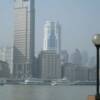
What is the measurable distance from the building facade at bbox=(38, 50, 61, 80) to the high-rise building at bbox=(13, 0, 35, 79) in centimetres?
273

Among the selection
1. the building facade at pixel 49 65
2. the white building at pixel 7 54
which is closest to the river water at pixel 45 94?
the building facade at pixel 49 65

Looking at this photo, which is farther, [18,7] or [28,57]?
[18,7]

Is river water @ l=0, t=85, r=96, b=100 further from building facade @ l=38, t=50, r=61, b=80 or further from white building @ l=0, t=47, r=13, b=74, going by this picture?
white building @ l=0, t=47, r=13, b=74

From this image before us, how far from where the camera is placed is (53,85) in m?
87.2

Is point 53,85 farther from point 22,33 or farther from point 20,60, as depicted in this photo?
point 22,33

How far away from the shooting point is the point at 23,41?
111750 millimetres

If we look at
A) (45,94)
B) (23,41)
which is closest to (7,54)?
(23,41)

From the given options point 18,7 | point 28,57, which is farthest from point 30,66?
point 18,7

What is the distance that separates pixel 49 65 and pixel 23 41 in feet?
60.3

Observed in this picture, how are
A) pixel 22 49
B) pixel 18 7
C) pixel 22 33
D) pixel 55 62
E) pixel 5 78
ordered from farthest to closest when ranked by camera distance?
pixel 18 7, pixel 22 33, pixel 22 49, pixel 55 62, pixel 5 78

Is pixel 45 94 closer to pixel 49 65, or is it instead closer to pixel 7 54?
pixel 49 65

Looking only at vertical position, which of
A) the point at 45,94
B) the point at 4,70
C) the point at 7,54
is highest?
the point at 7,54

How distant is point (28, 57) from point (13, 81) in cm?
1394

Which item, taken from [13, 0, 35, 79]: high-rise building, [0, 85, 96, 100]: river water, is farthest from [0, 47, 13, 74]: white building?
[0, 85, 96, 100]: river water
